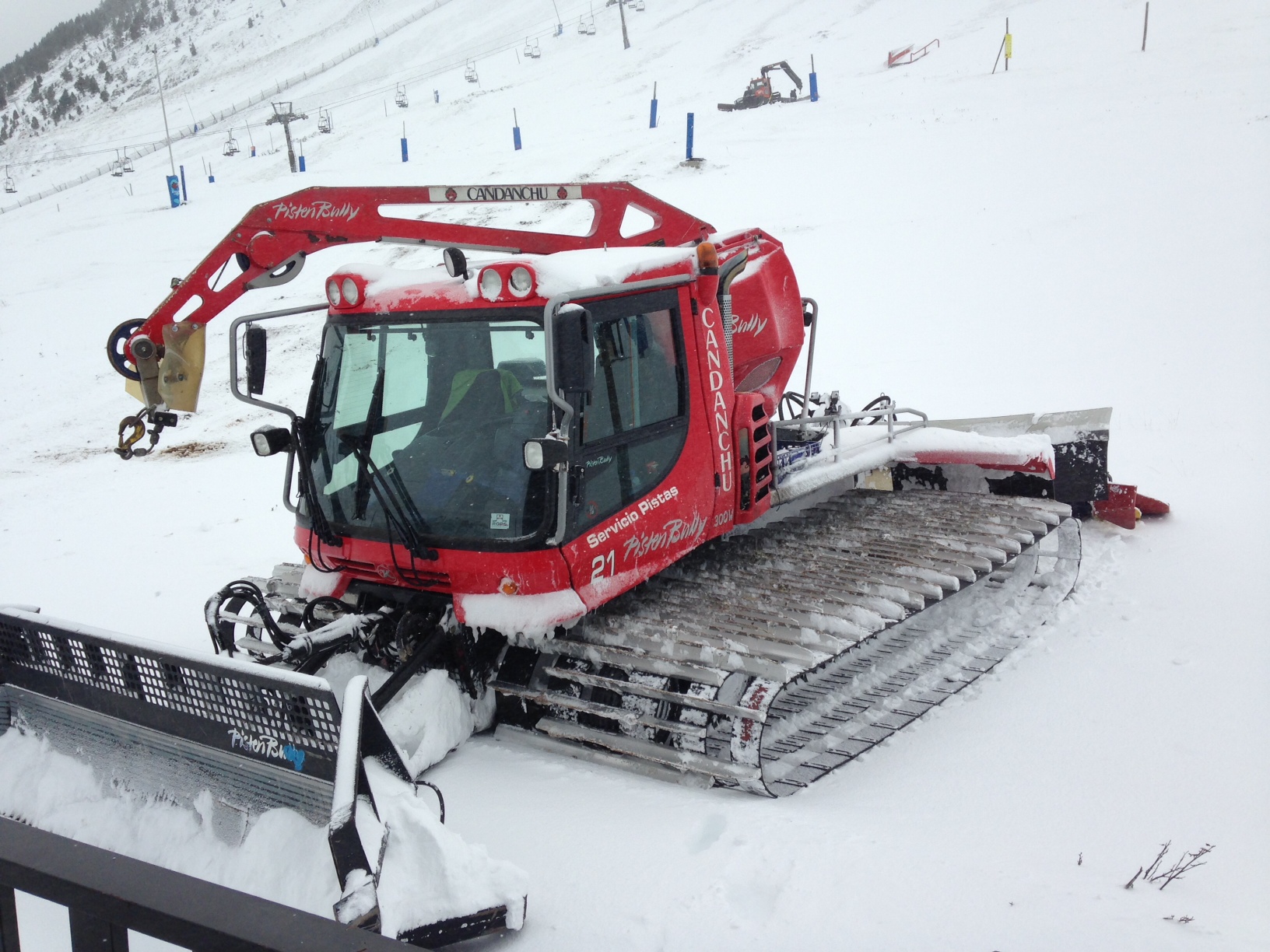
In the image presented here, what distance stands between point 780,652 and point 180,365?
3.26 m

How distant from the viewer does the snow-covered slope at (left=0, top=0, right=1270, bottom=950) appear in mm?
3229

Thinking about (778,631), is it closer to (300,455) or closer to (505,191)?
(300,455)

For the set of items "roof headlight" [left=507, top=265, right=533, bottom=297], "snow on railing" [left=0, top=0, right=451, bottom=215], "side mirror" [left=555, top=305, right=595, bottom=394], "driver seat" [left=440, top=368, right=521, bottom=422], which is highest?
"snow on railing" [left=0, top=0, right=451, bottom=215]

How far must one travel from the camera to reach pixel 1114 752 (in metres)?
4.19

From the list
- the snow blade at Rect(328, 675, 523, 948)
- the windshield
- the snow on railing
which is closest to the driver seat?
the windshield

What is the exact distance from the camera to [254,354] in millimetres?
4516

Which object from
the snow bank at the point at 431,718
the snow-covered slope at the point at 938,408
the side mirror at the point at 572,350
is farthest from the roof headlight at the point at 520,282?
the snow-covered slope at the point at 938,408

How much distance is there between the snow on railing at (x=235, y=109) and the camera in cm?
4059

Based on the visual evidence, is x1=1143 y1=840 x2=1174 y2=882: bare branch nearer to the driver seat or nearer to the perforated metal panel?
the perforated metal panel

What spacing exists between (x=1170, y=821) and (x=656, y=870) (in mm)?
1948

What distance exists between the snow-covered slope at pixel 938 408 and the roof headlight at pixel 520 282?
1930 mm

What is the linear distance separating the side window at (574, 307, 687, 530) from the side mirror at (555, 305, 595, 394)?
15.0 inches

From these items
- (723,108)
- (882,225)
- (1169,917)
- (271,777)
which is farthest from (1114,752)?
(723,108)

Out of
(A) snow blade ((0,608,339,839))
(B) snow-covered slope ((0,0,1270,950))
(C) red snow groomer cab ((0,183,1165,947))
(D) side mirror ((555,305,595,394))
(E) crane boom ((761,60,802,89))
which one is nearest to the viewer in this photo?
(A) snow blade ((0,608,339,839))
